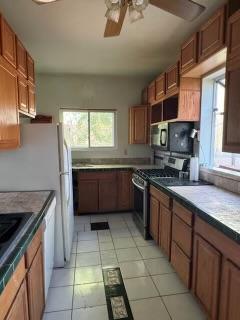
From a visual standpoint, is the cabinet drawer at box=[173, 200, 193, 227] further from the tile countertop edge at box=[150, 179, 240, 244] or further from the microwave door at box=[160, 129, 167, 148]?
the microwave door at box=[160, 129, 167, 148]

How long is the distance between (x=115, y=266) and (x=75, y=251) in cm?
60

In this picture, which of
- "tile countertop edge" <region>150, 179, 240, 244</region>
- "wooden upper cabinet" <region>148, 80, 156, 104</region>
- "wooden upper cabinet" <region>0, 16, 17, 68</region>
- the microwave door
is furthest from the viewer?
"wooden upper cabinet" <region>148, 80, 156, 104</region>

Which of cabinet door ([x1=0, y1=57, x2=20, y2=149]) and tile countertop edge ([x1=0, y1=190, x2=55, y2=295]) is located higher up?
cabinet door ([x1=0, y1=57, x2=20, y2=149])

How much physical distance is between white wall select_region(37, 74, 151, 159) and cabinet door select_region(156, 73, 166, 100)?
102 centimetres

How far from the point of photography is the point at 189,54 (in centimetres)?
234

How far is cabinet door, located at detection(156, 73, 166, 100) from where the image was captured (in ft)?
10.6

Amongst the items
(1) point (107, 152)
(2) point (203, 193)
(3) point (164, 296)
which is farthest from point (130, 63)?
(3) point (164, 296)

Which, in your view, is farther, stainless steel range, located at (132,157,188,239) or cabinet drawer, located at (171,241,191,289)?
stainless steel range, located at (132,157,188,239)

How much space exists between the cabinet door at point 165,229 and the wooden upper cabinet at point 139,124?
2.00 metres

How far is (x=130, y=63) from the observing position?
3.58m

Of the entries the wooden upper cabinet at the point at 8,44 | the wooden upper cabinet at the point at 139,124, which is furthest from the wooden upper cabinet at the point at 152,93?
the wooden upper cabinet at the point at 8,44

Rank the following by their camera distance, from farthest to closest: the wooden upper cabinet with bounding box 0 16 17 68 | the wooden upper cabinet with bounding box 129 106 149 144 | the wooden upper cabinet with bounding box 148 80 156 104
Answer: the wooden upper cabinet with bounding box 129 106 149 144 → the wooden upper cabinet with bounding box 148 80 156 104 → the wooden upper cabinet with bounding box 0 16 17 68

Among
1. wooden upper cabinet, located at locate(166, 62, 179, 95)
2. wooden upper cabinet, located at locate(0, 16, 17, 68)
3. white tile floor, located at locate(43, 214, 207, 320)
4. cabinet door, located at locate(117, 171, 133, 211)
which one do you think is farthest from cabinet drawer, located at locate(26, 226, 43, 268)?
cabinet door, located at locate(117, 171, 133, 211)

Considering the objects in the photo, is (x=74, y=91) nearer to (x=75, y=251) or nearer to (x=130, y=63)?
(x=130, y=63)
